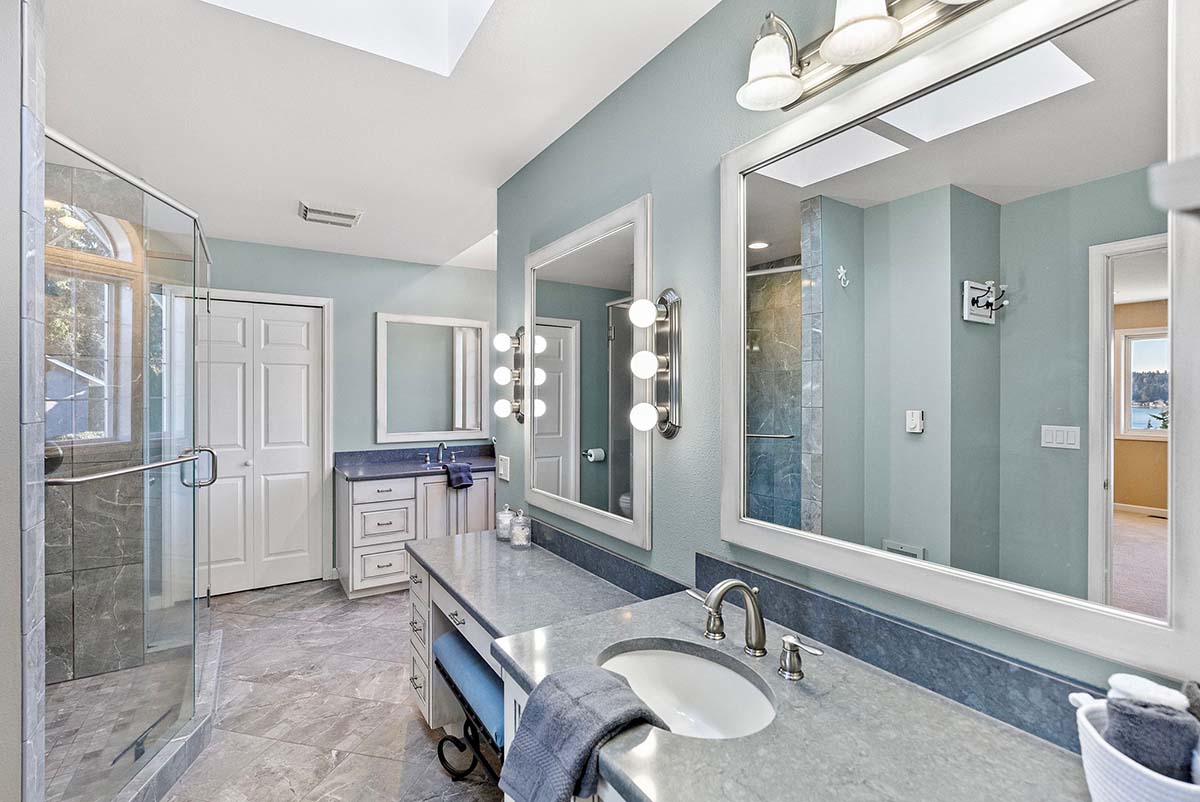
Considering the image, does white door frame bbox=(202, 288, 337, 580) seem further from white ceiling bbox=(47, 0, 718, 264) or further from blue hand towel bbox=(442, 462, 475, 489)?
white ceiling bbox=(47, 0, 718, 264)

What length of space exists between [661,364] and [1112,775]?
49.6 inches

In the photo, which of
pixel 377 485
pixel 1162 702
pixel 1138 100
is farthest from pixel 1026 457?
pixel 377 485

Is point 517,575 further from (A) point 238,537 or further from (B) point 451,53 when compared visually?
(A) point 238,537

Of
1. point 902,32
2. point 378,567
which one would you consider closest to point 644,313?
point 902,32

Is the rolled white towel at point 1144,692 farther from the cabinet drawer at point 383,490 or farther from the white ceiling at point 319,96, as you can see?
the cabinet drawer at point 383,490

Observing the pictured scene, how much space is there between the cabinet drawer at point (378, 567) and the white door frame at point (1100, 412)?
146 inches

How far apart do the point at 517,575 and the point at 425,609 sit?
0.52m

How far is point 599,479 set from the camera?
6.57ft

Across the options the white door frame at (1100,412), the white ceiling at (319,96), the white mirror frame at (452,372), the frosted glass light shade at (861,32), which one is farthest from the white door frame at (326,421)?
the white door frame at (1100,412)

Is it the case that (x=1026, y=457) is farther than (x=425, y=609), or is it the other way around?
(x=425, y=609)

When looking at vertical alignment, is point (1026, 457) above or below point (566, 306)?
below

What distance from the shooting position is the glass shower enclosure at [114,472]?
1.73m

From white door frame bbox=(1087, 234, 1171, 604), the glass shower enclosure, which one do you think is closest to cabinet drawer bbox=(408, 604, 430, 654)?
the glass shower enclosure

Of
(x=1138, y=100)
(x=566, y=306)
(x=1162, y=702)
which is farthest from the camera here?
(x=566, y=306)
